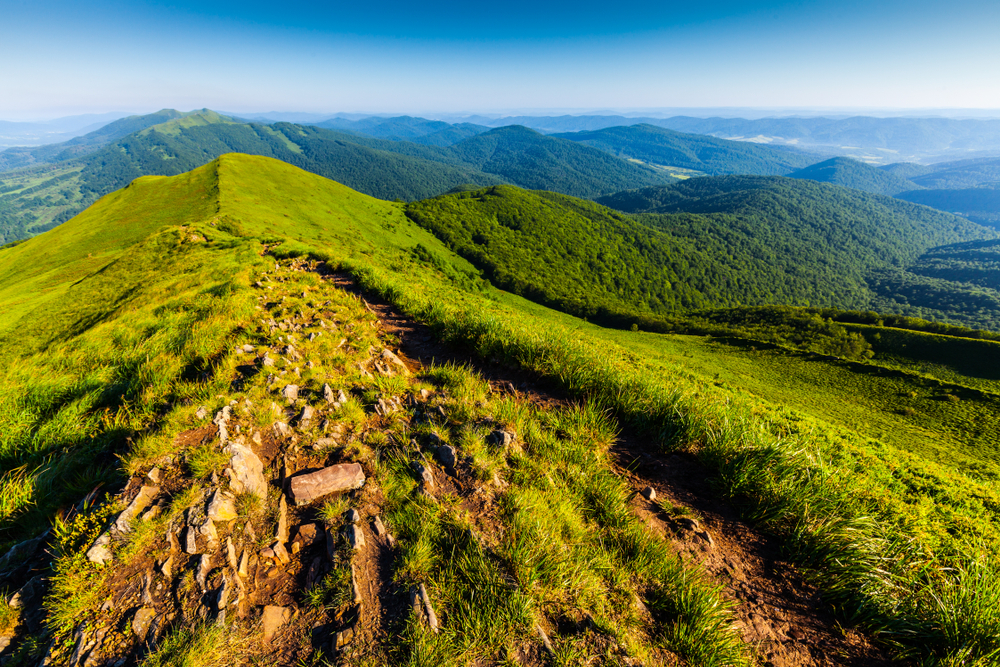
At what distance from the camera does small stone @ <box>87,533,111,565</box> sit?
2777 mm

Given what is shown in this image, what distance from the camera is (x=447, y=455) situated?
14.0 feet

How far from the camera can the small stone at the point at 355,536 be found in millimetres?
3143

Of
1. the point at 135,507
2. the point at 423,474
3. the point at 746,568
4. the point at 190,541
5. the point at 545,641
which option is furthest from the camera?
the point at 423,474

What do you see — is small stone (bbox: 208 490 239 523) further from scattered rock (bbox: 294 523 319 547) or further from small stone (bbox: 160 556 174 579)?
scattered rock (bbox: 294 523 319 547)

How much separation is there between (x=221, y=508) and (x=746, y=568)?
506 cm

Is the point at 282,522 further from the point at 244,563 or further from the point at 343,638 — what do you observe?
the point at 343,638

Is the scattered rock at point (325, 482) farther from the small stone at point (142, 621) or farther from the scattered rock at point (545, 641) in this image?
the scattered rock at point (545, 641)

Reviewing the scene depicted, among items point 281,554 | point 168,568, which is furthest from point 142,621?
point 281,554

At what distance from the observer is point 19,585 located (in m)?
2.80

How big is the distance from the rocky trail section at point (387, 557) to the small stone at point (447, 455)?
19 millimetres

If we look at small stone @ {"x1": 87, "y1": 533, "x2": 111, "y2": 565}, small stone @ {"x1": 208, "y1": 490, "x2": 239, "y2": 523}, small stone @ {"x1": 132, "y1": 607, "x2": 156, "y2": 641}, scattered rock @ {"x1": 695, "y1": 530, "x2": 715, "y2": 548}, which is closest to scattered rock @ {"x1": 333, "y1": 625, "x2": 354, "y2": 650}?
small stone @ {"x1": 132, "y1": 607, "x2": 156, "y2": 641}

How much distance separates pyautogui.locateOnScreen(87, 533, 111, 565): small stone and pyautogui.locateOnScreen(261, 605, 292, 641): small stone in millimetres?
1379

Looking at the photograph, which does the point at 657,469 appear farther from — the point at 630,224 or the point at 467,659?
the point at 630,224

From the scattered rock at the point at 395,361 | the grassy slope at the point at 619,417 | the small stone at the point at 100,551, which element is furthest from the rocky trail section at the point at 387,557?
the scattered rock at the point at 395,361
